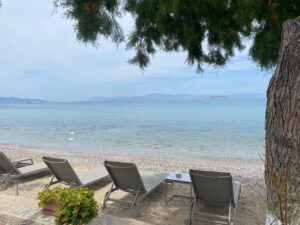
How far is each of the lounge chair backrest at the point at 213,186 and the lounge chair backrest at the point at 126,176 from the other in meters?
0.81

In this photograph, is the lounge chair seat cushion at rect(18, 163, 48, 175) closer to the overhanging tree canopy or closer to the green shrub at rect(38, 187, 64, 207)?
the green shrub at rect(38, 187, 64, 207)

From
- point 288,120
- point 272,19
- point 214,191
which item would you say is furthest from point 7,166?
point 288,120

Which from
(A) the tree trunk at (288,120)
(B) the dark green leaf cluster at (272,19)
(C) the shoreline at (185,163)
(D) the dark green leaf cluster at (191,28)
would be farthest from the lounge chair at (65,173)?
(C) the shoreline at (185,163)

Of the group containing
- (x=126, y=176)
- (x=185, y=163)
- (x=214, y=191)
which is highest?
(x=126, y=176)

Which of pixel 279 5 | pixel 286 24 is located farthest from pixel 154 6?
pixel 286 24

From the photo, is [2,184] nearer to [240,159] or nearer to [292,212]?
[292,212]

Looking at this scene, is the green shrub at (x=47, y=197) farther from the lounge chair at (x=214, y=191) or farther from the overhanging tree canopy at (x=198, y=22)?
the overhanging tree canopy at (x=198, y=22)

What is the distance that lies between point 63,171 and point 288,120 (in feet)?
12.5

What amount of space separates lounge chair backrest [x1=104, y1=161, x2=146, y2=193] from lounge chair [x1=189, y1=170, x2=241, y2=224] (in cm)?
81

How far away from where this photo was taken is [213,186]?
13.1 ft

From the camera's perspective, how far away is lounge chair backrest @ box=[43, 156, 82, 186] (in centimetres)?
501

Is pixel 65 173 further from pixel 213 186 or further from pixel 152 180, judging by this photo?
pixel 213 186

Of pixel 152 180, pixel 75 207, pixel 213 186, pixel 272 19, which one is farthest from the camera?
pixel 152 180

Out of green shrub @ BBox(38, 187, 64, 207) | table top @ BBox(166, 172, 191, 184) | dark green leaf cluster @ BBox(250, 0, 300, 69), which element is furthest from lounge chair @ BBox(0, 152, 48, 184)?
dark green leaf cluster @ BBox(250, 0, 300, 69)
